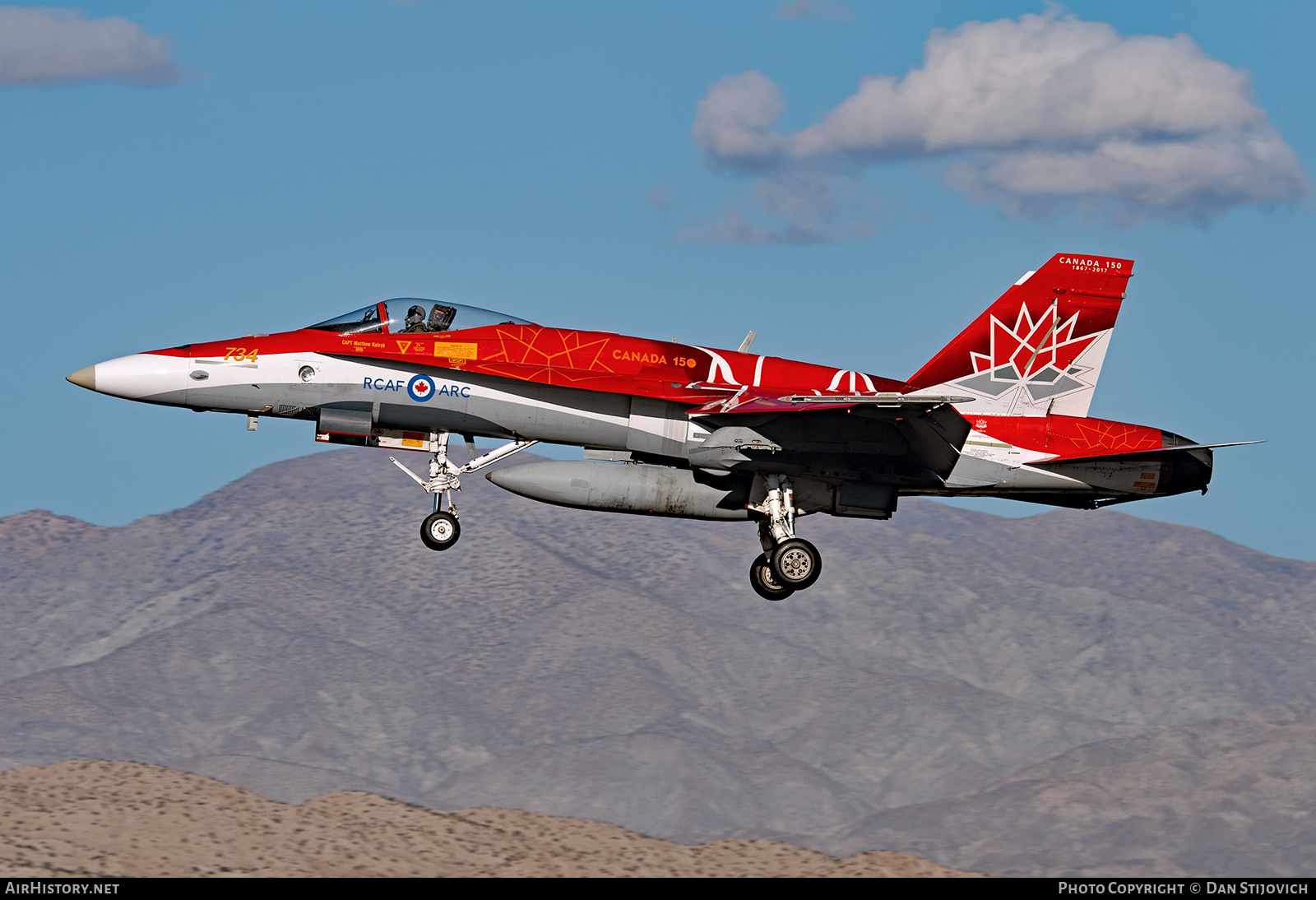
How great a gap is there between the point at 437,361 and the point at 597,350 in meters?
2.90

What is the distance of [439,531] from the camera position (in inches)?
1097

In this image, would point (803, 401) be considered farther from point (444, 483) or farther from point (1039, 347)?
point (444, 483)

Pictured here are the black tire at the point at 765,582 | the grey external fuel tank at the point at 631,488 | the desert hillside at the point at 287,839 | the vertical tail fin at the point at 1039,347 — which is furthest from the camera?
the desert hillside at the point at 287,839

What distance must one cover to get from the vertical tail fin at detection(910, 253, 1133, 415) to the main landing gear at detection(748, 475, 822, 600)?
3.87 meters

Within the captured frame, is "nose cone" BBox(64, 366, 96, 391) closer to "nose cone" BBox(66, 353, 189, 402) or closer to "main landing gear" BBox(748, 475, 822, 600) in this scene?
"nose cone" BBox(66, 353, 189, 402)

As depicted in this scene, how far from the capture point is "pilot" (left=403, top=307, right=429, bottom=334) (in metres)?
28.0

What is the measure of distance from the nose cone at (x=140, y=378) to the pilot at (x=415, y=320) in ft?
12.6

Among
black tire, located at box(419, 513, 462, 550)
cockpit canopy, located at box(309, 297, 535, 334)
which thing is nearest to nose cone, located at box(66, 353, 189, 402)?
cockpit canopy, located at box(309, 297, 535, 334)

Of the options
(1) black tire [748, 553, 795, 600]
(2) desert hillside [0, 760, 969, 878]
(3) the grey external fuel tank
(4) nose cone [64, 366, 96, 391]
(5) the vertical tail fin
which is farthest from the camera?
(2) desert hillside [0, 760, 969, 878]

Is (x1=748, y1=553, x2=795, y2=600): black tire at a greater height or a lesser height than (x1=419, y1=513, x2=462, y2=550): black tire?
lesser

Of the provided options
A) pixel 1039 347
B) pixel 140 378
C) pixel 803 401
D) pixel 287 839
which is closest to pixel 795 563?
pixel 803 401

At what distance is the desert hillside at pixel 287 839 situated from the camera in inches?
3494

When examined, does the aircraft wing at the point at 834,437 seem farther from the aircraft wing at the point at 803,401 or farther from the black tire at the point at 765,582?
the black tire at the point at 765,582

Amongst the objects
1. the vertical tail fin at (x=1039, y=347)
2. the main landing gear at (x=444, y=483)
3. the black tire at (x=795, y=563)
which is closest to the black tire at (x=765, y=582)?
the black tire at (x=795, y=563)
